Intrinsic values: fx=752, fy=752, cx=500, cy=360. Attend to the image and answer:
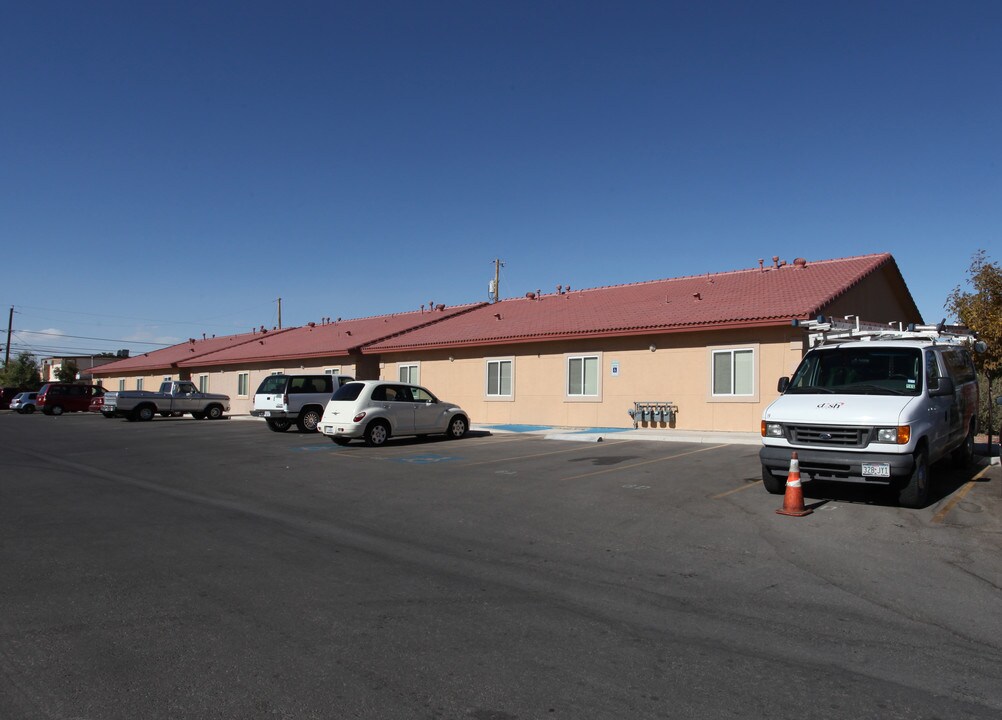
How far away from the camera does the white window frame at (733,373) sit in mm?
19938

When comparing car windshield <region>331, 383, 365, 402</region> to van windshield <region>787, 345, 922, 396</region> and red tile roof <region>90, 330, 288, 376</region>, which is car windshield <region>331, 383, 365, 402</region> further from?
red tile roof <region>90, 330, 288, 376</region>

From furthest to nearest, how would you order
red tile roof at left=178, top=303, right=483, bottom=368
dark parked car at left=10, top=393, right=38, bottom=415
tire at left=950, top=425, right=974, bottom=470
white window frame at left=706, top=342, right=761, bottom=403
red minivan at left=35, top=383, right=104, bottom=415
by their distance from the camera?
dark parked car at left=10, top=393, right=38, bottom=415, red minivan at left=35, top=383, right=104, bottom=415, red tile roof at left=178, top=303, right=483, bottom=368, white window frame at left=706, top=342, right=761, bottom=403, tire at left=950, top=425, right=974, bottom=470

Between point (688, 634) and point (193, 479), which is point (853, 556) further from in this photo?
point (193, 479)

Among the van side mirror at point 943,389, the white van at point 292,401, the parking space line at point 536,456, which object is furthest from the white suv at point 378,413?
the van side mirror at point 943,389

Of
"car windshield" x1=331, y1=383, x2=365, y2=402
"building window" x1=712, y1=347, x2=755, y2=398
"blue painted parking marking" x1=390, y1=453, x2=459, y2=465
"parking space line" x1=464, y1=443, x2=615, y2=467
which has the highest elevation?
"building window" x1=712, y1=347, x2=755, y2=398

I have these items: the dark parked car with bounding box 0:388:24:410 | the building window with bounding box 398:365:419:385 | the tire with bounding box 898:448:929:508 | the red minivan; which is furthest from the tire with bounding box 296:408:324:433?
the dark parked car with bounding box 0:388:24:410

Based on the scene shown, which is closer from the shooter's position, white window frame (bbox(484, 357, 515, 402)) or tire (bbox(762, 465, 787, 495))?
tire (bbox(762, 465, 787, 495))

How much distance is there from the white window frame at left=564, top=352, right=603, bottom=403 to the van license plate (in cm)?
1444

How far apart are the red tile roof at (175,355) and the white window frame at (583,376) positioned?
102ft

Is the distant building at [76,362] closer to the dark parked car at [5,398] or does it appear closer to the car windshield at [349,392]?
the dark parked car at [5,398]

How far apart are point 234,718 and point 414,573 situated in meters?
2.91

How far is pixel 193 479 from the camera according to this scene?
42.4 ft

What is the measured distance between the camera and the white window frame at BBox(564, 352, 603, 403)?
23641 millimetres

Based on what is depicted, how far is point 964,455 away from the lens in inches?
505
